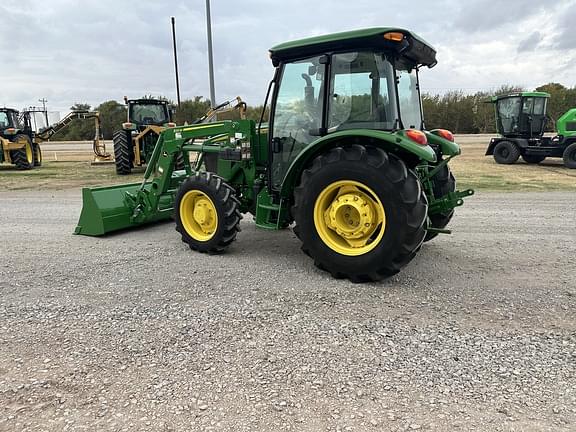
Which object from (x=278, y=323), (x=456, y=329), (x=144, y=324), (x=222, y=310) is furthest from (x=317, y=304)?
(x=144, y=324)

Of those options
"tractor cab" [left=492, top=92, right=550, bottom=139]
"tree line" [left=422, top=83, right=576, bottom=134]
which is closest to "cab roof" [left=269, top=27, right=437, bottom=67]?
"tractor cab" [left=492, top=92, right=550, bottom=139]

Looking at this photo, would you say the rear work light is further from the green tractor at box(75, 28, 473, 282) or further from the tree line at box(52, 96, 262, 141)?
the tree line at box(52, 96, 262, 141)

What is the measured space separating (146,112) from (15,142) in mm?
5153

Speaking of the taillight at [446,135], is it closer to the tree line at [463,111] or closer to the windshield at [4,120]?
the windshield at [4,120]

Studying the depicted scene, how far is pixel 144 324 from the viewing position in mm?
3518

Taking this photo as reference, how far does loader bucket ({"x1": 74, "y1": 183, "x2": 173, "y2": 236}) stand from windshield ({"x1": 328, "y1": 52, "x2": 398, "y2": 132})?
3.22m

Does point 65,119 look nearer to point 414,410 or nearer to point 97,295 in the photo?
point 97,295

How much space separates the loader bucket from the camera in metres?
6.27

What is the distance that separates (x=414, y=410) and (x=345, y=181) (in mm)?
2272

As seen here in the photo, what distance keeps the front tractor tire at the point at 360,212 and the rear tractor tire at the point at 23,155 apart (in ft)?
52.9

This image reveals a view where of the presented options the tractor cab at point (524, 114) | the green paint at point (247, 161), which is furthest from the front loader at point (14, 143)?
the tractor cab at point (524, 114)

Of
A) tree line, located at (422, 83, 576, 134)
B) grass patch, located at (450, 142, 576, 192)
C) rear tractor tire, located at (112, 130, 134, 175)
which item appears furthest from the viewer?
tree line, located at (422, 83, 576, 134)

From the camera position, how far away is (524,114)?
16.9 meters

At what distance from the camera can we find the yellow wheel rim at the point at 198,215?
545cm
